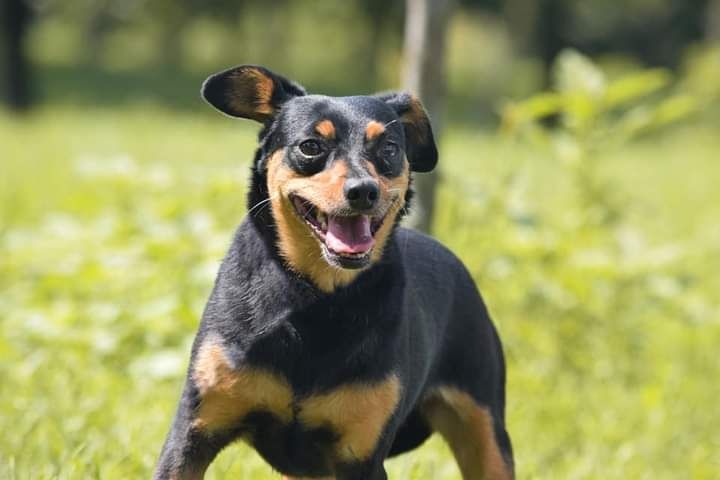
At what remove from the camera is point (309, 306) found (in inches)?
155

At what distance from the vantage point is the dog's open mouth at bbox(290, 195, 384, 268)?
382 centimetres

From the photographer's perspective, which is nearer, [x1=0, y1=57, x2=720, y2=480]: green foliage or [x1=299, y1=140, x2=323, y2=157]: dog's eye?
[x1=299, y1=140, x2=323, y2=157]: dog's eye

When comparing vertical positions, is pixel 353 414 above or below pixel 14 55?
above

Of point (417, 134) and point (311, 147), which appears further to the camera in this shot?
point (417, 134)

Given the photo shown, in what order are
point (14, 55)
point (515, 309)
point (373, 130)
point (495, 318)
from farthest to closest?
point (14, 55) → point (515, 309) → point (495, 318) → point (373, 130)

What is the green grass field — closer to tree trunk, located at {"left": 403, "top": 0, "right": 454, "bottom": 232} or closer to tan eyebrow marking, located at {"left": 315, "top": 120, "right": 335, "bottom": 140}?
tree trunk, located at {"left": 403, "top": 0, "right": 454, "bottom": 232}

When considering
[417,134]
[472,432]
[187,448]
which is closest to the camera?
[187,448]

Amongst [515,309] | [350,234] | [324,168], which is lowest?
[515,309]

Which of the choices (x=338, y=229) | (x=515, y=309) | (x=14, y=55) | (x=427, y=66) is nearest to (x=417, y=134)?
(x=338, y=229)

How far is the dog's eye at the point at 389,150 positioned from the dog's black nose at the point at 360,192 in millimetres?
276

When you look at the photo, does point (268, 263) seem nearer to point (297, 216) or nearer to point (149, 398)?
point (297, 216)

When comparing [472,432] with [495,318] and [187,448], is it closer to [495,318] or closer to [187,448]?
[187,448]

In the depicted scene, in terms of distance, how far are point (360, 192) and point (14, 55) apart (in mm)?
23692

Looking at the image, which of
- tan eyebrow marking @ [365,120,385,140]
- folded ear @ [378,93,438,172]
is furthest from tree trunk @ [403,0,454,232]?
tan eyebrow marking @ [365,120,385,140]
